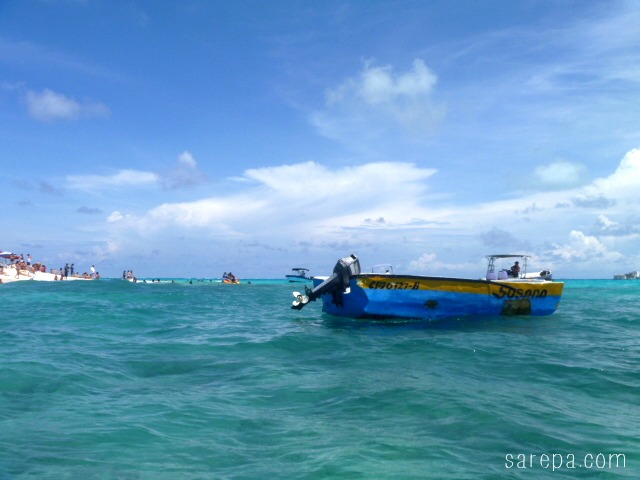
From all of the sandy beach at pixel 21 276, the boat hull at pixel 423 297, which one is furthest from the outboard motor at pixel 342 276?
the sandy beach at pixel 21 276

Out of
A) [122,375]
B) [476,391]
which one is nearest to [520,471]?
[476,391]

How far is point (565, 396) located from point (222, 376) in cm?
592

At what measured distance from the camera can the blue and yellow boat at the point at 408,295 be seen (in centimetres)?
1645

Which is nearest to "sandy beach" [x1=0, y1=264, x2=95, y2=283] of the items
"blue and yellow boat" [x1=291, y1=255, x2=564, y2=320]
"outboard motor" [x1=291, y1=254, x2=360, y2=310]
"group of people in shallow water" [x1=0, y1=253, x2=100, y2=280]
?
"group of people in shallow water" [x1=0, y1=253, x2=100, y2=280]

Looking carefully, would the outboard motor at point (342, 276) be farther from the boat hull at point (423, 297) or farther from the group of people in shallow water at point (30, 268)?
the group of people in shallow water at point (30, 268)

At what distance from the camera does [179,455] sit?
529cm

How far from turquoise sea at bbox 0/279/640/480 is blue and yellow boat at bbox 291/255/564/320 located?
3092mm

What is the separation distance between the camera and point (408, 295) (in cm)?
1669

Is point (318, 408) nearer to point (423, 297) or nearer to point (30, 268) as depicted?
point (423, 297)

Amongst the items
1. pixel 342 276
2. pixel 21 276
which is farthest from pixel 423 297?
pixel 21 276

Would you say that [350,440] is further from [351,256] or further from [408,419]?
[351,256]

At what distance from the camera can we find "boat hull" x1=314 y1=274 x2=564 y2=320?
1644 cm

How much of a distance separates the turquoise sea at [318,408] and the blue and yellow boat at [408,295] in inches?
122

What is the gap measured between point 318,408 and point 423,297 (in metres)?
10.5
